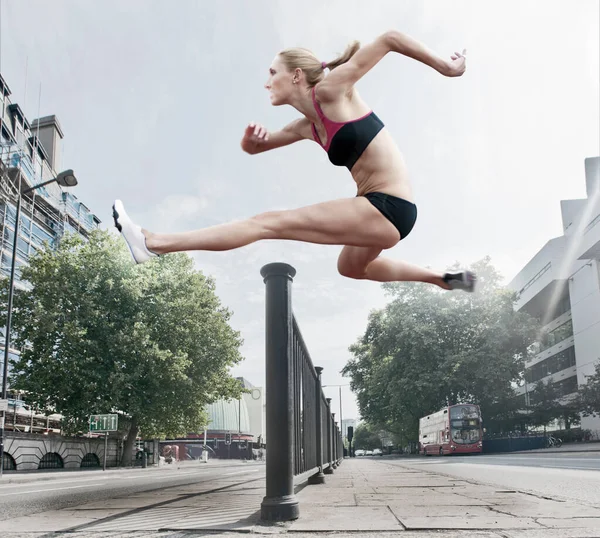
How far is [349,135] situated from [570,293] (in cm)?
5790

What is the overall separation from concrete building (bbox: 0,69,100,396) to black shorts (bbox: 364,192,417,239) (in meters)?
30.1

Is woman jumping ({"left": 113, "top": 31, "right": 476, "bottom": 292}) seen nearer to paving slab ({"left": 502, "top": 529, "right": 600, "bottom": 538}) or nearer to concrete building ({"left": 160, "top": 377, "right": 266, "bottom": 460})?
paving slab ({"left": 502, "top": 529, "right": 600, "bottom": 538})

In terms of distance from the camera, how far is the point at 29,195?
4216 centimetres

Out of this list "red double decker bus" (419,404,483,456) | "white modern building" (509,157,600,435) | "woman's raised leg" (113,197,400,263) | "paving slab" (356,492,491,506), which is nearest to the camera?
"woman's raised leg" (113,197,400,263)

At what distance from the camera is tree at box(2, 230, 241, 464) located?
26.3 metres

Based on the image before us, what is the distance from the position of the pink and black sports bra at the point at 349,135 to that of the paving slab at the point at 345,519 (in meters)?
1.71

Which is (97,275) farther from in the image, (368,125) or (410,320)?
(368,125)

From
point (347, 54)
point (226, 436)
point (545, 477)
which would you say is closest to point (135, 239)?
point (347, 54)

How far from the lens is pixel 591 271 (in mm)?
49719

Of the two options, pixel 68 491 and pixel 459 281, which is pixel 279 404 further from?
pixel 68 491

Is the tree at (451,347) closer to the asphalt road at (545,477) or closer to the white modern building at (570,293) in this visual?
the white modern building at (570,293)

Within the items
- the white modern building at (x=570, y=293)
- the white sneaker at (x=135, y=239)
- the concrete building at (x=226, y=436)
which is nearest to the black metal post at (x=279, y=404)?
the white sneaker at (x=135, y=239)

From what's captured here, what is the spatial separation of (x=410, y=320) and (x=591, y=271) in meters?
19.6

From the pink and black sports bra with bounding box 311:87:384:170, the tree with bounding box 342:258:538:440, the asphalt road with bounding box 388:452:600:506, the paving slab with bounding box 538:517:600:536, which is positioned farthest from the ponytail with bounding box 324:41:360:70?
the tree with bounding box 342:258:538:440
